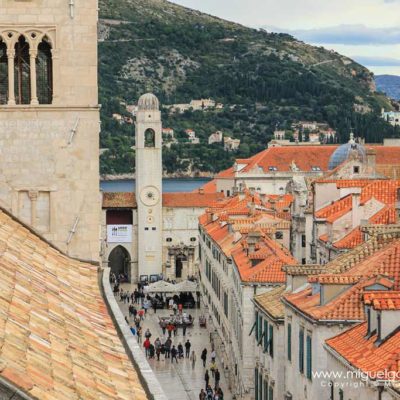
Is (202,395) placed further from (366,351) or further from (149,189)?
(149,189)

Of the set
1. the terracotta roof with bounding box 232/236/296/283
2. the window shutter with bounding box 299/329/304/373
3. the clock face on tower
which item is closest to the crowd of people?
the terracotta roof with bounding box 232/236/296/283

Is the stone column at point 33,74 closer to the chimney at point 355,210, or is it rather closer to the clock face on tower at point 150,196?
the chimney at point 355,210

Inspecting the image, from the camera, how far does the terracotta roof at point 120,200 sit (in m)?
115

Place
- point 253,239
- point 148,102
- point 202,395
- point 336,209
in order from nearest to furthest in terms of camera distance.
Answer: point 336,209
point 202,395
point 253,239
point 148,102

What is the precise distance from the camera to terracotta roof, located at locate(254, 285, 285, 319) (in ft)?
115

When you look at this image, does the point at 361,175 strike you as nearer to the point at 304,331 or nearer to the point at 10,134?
the point at 304,331

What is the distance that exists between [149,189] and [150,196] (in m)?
0.62

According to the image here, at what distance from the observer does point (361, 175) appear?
73.4m

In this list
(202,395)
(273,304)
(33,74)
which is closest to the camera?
(33,74)

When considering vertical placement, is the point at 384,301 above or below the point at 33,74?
below

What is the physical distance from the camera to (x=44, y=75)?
21312 millimetres

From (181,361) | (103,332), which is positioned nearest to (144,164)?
(181,361)

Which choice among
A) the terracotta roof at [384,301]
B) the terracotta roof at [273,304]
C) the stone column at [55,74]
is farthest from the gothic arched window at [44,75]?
the terracotta roof at [273,304]

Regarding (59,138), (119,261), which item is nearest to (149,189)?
(119,261)
